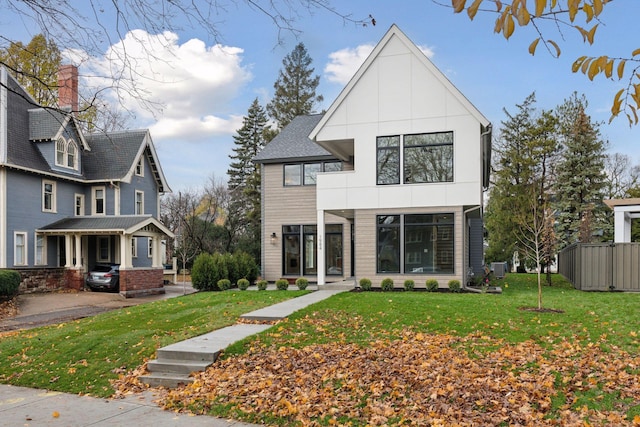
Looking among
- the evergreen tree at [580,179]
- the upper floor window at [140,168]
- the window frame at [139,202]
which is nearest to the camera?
the window frame at [139,202]

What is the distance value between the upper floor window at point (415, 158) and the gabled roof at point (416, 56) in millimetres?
1098

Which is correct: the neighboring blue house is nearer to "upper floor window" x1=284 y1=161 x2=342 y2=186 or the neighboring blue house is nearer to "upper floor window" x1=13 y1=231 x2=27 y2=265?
"upper floor window" x1=13 y1=231 x2=27 y2=265

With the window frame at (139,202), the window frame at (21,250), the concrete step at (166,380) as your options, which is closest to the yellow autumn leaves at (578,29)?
the concrete step at (166,380)

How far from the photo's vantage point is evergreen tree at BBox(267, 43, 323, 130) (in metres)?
44.9

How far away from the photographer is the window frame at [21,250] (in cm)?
2233

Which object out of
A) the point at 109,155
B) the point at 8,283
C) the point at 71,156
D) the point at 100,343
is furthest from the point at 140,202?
the point at 100,343

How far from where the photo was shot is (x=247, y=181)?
1598 inches

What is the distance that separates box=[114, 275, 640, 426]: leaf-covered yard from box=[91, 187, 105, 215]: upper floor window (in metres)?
20.0

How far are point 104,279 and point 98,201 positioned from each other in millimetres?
5814

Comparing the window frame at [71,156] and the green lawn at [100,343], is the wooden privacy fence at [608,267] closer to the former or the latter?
the green lawn at [100,343]

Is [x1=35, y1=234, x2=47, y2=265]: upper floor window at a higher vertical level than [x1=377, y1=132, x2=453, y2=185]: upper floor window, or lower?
lower

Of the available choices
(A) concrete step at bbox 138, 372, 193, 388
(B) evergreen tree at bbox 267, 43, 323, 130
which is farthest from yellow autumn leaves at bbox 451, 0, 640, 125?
(B) evergreen tree at bbox 267, 43, 323, 130

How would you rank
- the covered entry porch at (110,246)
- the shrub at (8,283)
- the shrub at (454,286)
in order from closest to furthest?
1. the shrub at (454,286)
2. the shrub at (8,283)
3. the covered entry porch at (110,246)

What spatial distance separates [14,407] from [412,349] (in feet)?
19.1
